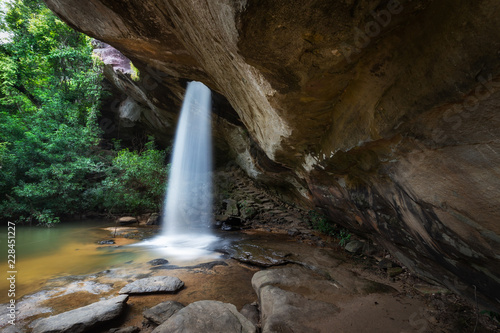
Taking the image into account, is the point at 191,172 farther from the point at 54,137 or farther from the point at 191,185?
the point at 54,137

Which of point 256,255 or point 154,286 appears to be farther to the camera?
point 256,255

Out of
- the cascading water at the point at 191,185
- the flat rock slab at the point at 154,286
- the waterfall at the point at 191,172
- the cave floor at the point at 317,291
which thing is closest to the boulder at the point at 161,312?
the cave floor at the point at 317,291

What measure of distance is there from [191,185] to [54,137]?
21.9 feet

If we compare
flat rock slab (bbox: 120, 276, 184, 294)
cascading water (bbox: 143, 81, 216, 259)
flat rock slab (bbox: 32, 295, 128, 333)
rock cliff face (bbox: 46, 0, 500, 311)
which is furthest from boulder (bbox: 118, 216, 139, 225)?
rock cliff face (bbox: 46, 0, 500, 311)

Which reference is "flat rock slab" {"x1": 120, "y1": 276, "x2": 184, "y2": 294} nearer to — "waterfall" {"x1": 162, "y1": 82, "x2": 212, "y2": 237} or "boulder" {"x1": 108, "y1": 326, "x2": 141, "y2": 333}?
"boulder" {"x1": 108, "y1": 326, "x2": 141, "y2": 333}

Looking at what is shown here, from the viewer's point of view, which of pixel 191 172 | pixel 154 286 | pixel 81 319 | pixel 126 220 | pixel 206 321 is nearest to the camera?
pixel 206 321

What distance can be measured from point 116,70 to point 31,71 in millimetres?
5704

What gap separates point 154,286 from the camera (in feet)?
11.9

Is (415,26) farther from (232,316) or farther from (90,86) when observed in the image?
(90,86)

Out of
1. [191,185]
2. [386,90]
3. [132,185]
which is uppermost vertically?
[386,90]

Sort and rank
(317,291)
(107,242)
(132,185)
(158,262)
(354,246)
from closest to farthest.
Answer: (317,291) < (158,262) < (354,246) < (107,242) < (132,185)

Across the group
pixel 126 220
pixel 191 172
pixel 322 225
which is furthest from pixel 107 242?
pixel 191 172

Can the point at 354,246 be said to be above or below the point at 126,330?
below

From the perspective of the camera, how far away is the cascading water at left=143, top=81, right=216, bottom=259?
7888 millimetres
